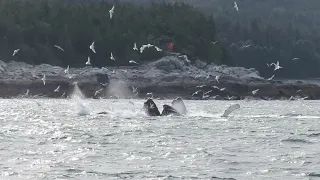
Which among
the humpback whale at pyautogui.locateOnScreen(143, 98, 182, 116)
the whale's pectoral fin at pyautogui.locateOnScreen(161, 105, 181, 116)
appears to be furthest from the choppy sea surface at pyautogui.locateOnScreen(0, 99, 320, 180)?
the whale's pectoral fin at pyautogui.locateOnScreen(161, 105, 181, 116)

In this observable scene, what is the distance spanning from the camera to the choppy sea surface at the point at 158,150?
3253 centimetres

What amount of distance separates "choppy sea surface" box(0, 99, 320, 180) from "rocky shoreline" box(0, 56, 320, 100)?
103553 millimetres

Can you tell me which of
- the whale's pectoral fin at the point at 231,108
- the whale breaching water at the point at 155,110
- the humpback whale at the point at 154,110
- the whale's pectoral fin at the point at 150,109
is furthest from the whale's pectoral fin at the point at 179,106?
the whale's pectoral fin at the point at 150,109

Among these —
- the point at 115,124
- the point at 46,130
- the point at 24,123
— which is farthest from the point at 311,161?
the point at 24,123

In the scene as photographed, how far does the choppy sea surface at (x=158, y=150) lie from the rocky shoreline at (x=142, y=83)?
103553 mm

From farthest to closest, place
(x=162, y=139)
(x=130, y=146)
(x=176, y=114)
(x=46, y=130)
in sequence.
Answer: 1. (x=176, y=114)
2. (x=46, y=130)
3. (x=162, y=139)
4. (x=130, y=146)

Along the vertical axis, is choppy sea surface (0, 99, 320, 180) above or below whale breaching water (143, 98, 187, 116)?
below

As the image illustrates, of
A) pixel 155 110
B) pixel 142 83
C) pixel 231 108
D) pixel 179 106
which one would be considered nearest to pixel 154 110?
pixel 155 110

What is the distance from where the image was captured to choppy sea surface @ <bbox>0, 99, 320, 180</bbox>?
32.5m

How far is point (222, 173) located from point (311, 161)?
550 cm

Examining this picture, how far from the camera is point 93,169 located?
33.2 metres

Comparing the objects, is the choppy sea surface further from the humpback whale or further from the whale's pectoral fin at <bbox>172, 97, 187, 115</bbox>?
the whale's pectoral fin at <bbox>172, 97, 187, 115</bbox>

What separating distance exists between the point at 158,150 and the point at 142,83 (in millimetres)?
136836

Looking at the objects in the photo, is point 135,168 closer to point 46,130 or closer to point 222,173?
point 222,173
